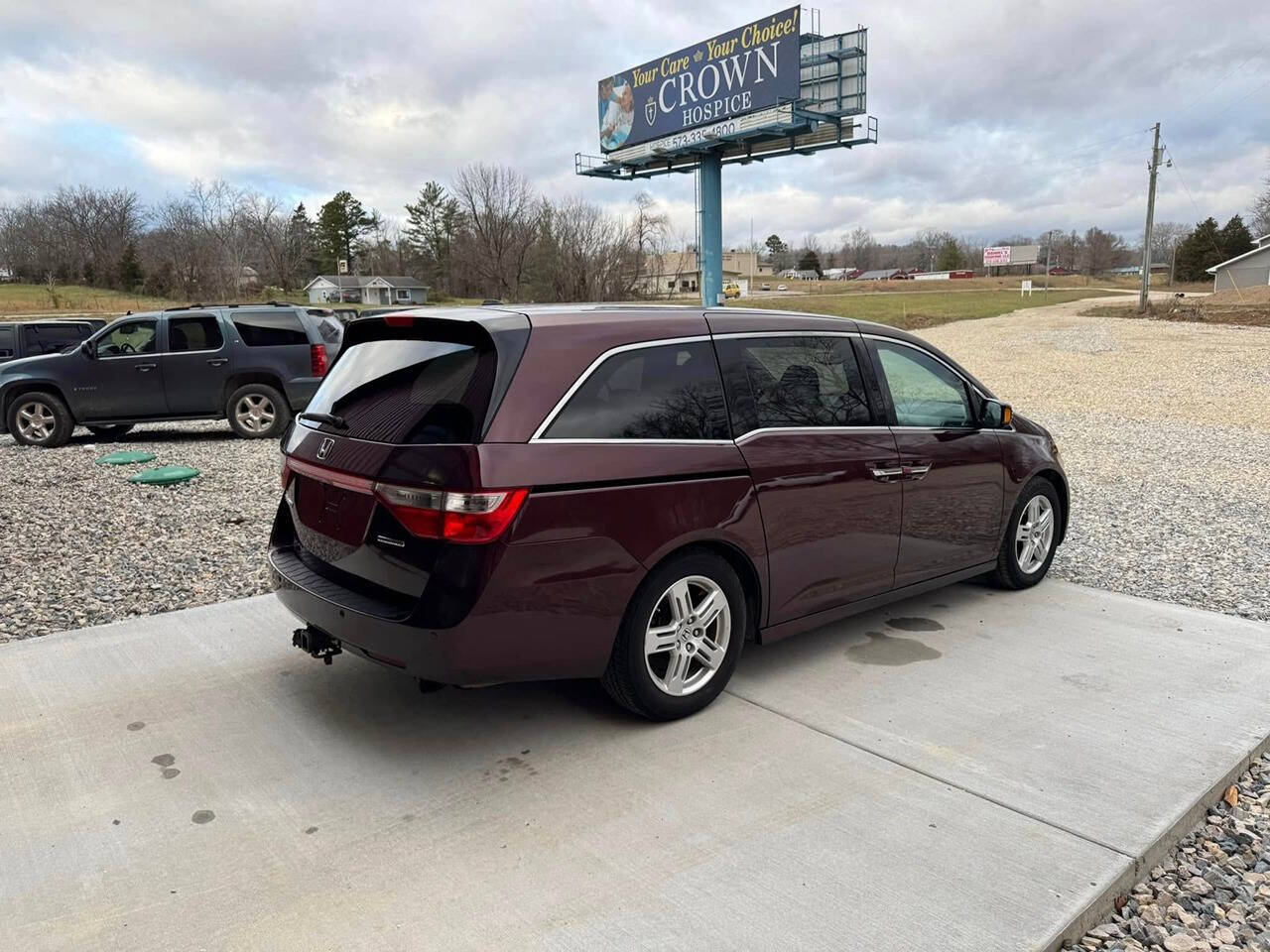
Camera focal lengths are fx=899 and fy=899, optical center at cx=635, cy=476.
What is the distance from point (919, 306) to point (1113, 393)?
134 ft

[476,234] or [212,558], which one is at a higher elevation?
[476,234]

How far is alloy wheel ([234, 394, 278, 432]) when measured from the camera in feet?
40.0

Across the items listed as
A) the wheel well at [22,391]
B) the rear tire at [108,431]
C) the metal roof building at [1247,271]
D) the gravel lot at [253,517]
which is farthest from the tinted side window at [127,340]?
the metal roof building at [1247,271]

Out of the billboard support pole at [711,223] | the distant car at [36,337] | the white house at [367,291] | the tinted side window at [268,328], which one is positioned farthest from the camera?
the white house at [367,291]

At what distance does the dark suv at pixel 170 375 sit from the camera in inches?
471

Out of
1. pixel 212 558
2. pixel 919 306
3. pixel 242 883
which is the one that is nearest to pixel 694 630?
pixel 242 883

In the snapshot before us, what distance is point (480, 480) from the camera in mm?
3049

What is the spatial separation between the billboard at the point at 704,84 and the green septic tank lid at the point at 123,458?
124 ft

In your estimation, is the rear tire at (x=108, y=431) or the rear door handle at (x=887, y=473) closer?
the rear door handle at (x=887, y=473)

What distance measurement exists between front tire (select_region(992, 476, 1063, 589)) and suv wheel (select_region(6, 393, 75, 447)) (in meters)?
11.9

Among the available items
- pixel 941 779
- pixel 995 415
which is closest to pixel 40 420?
pixel 995 415

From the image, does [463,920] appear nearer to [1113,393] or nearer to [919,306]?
[1113,393]

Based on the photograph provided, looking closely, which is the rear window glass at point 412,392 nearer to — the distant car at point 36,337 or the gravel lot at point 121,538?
the gravel lot at point 121,538

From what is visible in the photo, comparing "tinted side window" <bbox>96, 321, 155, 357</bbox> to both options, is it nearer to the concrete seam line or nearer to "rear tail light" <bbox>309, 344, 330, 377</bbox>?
"rear tail light" <bbox>309, 344, 330, 377</bbox>
